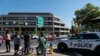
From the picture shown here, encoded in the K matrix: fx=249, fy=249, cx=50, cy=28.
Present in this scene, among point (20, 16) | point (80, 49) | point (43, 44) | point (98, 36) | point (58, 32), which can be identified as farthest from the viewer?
point (58, 32)

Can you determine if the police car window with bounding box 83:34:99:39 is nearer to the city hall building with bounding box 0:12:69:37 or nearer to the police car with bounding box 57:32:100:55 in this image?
the police car with bounding box 57:32:100:55

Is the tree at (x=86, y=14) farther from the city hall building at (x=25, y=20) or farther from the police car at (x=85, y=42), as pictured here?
the police car at (x=85, y=42)

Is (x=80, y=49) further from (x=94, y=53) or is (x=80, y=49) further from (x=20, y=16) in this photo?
(x=20, y=16)

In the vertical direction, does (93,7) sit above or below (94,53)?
above

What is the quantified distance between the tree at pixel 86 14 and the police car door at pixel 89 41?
2744 inches

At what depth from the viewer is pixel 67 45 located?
20203mm

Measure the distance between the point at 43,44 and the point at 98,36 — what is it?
183 inches

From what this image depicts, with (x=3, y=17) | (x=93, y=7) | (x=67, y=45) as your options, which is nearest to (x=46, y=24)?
(x=3, y=17)

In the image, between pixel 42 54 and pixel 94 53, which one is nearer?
pixel 42 54

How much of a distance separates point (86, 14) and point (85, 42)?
78.7 meters

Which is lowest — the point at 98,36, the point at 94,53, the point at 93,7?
the point at 94,53

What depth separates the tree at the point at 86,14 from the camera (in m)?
90.7

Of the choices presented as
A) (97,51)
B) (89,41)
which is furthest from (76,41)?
(97,51)

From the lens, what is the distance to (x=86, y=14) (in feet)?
316
